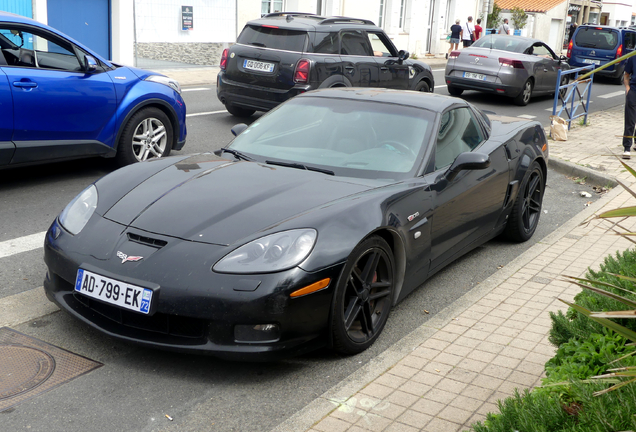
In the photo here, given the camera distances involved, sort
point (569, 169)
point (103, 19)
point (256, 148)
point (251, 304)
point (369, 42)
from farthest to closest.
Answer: point (103, 19)
point (369, 42)
point (569, 169)
point (256, 148)
point (251, 304)

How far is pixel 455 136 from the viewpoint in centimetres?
505

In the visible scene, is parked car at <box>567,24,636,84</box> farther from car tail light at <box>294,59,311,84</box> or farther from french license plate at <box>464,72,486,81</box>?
car tail light at <box>294,59,311,84</box>

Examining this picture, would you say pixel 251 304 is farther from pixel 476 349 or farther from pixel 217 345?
pixel 476 349

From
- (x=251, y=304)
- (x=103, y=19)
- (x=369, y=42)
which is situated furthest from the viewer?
(x=103, y=19)

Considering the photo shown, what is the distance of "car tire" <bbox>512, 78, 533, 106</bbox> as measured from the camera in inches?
625

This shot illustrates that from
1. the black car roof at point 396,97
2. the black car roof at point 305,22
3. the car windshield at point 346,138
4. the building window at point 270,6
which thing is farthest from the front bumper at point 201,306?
the building window at point 270,6

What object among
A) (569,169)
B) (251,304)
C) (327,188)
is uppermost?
(327,188)

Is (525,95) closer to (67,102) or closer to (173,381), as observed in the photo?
(67,102)

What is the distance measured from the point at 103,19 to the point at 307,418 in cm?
1853

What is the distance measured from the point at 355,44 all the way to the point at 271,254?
8.79 m

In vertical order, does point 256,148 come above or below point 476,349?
above

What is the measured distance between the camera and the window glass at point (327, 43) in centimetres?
1089

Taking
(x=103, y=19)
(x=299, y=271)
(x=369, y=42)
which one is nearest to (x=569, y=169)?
(x=369, y=42)

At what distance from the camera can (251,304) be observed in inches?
128
